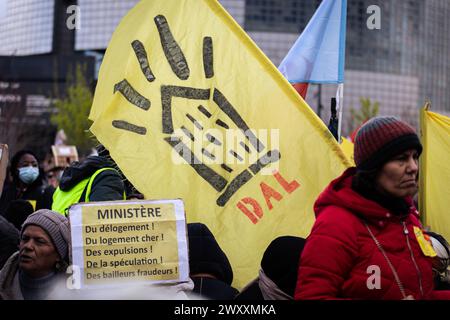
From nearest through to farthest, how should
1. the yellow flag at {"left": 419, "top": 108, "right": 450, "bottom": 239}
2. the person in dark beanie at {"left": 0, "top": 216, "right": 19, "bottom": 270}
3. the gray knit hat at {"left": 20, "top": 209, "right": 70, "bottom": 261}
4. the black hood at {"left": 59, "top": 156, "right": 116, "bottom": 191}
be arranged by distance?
the gray knit hat at {"left": 20, "top": 209, "right": 70, "bottom": 261}, the person in dark beanie at {"left": 0, "top": 216, "right": 19, "bottom": 270}, the black hood at {"left": 59, "top": 156, "right": 116, "bottom": 191}, the yellow flag at {"left": 419, "top": 108, "right": 450, "bottom": 239}

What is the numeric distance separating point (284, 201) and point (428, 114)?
1621mm

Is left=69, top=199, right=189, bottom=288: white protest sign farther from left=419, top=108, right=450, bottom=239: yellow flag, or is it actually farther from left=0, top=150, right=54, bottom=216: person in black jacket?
left=0, top=150, right=54, bottom=216: person in black jacket

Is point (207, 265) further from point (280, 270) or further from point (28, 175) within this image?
point (28, 175)

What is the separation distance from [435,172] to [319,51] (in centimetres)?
118

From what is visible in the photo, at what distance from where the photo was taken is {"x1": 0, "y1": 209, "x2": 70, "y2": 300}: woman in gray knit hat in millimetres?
3492

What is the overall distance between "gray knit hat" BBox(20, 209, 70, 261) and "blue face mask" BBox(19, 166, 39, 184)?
3791 mm

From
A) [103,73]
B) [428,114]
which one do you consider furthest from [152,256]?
[428,114]

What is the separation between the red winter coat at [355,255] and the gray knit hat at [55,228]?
4.09ft

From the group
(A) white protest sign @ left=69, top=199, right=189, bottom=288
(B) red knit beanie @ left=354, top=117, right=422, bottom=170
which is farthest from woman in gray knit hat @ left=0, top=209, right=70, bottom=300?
(B) red knit beanie @ left=354, top=117, right=422, bottom=170

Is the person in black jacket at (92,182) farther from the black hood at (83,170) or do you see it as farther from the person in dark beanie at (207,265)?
the person in dark beanie at (207,265)

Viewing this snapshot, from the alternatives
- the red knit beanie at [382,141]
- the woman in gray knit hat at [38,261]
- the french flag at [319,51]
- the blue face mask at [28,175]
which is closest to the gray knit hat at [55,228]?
the woman in gray knit hat at [38,261]

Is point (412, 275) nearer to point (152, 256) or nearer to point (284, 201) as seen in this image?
point (152, 256)

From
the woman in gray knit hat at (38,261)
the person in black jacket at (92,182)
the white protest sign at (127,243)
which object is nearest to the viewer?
the white protest sign at (127,243)

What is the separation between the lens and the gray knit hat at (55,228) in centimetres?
360
